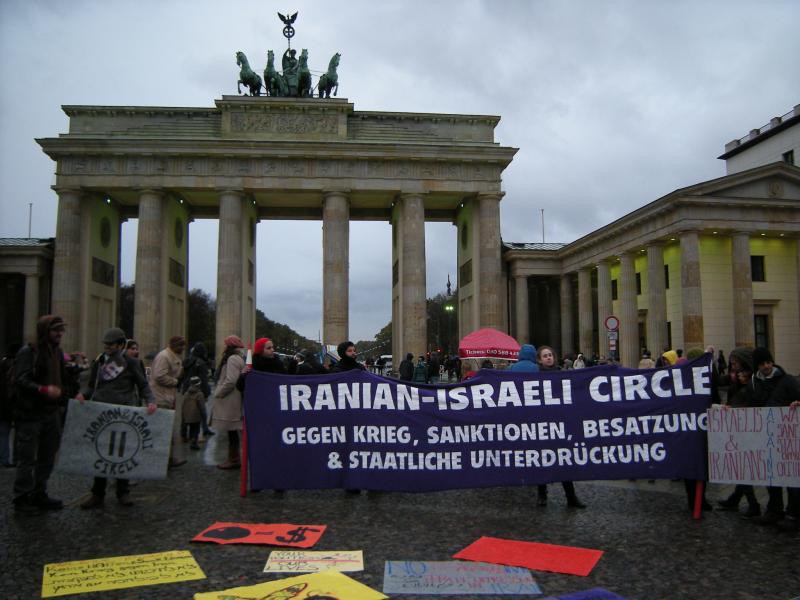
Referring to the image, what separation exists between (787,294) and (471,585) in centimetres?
3675

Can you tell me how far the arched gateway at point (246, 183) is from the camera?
36.6 meters

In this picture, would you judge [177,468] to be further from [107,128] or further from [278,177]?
[107,128]

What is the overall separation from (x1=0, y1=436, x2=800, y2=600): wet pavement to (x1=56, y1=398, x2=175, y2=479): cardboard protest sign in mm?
502

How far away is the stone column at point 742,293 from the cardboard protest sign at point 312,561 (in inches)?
1235

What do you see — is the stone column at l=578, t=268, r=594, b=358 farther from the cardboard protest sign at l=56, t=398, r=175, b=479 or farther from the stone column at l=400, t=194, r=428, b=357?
the cardboard protest sign at l=56, t=398, r=175, b=479

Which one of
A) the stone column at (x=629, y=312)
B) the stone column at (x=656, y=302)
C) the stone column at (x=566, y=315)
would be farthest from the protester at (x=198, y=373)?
the stone column at (x=566, y=315)

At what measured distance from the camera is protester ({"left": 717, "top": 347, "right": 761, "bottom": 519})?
7055 millimetres

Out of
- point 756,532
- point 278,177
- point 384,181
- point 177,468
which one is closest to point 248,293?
point 278,177

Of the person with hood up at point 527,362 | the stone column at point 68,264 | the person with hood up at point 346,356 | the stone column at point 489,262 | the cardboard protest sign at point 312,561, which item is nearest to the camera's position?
the cardboard protest sign at point 312,561

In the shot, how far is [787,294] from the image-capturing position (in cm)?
3444

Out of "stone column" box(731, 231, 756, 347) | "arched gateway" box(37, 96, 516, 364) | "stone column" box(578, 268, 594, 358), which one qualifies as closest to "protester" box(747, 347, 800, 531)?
"stone column" box(731, 231, 756, 347)

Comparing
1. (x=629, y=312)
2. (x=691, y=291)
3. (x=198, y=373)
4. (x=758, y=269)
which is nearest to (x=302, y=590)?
(x=198, y=373)

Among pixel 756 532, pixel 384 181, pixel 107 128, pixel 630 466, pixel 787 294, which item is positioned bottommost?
pixel 756 532

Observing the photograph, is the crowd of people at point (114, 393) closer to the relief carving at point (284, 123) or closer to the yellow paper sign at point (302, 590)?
the yellow paper sign at point (302, 590)
